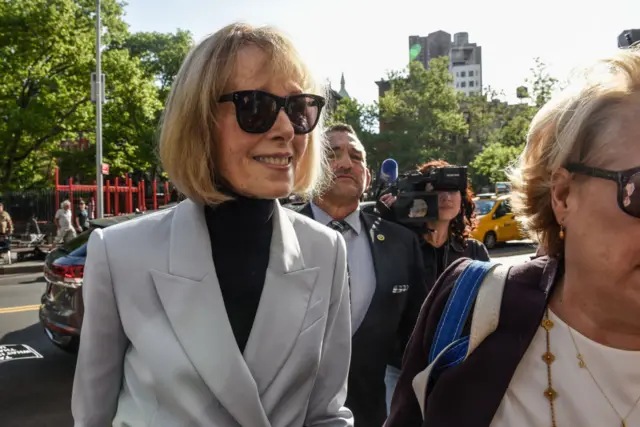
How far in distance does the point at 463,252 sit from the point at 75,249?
398 cm

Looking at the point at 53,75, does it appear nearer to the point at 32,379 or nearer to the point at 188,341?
the point at 32,379

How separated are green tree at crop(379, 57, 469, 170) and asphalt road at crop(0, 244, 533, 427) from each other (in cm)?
3064

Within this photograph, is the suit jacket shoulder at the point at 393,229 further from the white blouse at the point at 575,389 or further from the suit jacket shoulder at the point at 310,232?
the white blouse at the point at 575,389

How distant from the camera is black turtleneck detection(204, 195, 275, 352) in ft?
4.84

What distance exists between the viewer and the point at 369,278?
2.65m

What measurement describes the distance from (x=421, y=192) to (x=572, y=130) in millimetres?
1820

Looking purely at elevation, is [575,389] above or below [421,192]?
below

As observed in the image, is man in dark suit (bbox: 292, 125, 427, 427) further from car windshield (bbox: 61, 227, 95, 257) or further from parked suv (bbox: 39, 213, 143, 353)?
car windshield (bbox: 61, 227, 95, 257)

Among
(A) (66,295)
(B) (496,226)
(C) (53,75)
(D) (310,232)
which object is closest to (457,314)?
(D) (310,232)

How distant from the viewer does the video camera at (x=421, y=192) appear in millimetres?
3121

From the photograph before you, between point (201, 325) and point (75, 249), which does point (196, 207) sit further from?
point (75, 249)

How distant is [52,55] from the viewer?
65.0 feet

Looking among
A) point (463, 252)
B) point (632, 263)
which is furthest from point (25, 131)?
point (632, 263)

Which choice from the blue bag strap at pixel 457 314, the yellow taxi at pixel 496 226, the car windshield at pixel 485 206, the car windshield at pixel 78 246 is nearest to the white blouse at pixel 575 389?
the blue bag strap at pixel 457 314
